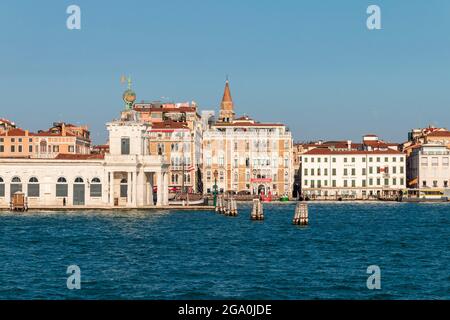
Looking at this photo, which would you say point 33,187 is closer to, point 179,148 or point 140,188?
point 140,188

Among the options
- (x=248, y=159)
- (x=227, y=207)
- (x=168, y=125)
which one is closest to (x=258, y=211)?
(x=227, y=207)

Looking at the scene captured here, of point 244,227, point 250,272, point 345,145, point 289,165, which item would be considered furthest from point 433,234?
point 345,145

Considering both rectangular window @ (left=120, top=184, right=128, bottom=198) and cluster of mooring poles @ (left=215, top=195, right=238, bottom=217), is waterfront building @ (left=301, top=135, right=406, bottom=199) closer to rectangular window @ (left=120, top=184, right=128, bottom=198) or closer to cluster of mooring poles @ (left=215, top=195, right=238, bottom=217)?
cluster of mooring poles @ (left=215, top=195, right=238, bottom=217)

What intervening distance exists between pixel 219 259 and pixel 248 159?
8276 cm

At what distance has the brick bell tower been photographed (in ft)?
433

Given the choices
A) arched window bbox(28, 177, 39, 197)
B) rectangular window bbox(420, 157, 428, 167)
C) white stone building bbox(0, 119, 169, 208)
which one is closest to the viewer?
white stone building bbox(0, 119, 169, 208)

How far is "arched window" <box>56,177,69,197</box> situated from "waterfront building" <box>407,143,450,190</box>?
63989 millimetres

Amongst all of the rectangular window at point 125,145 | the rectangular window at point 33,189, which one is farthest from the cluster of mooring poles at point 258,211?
the rectangular window at point 33,189

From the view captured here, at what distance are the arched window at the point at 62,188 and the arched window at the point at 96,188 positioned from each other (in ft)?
7.30

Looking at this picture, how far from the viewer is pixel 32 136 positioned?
391 feet

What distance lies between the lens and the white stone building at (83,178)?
251ft

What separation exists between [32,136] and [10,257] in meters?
84.8

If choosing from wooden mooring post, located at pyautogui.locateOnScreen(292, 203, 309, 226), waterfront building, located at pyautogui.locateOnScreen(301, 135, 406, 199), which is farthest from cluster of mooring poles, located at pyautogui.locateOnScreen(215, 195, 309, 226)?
waterfront building, located at pyautogui.locateOnScreen(301, 135, 406, 199)

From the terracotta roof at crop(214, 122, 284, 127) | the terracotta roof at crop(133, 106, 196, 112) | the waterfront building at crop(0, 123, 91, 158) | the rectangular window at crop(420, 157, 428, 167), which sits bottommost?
the rectangular window at crop(420, 157, 428, 167)
